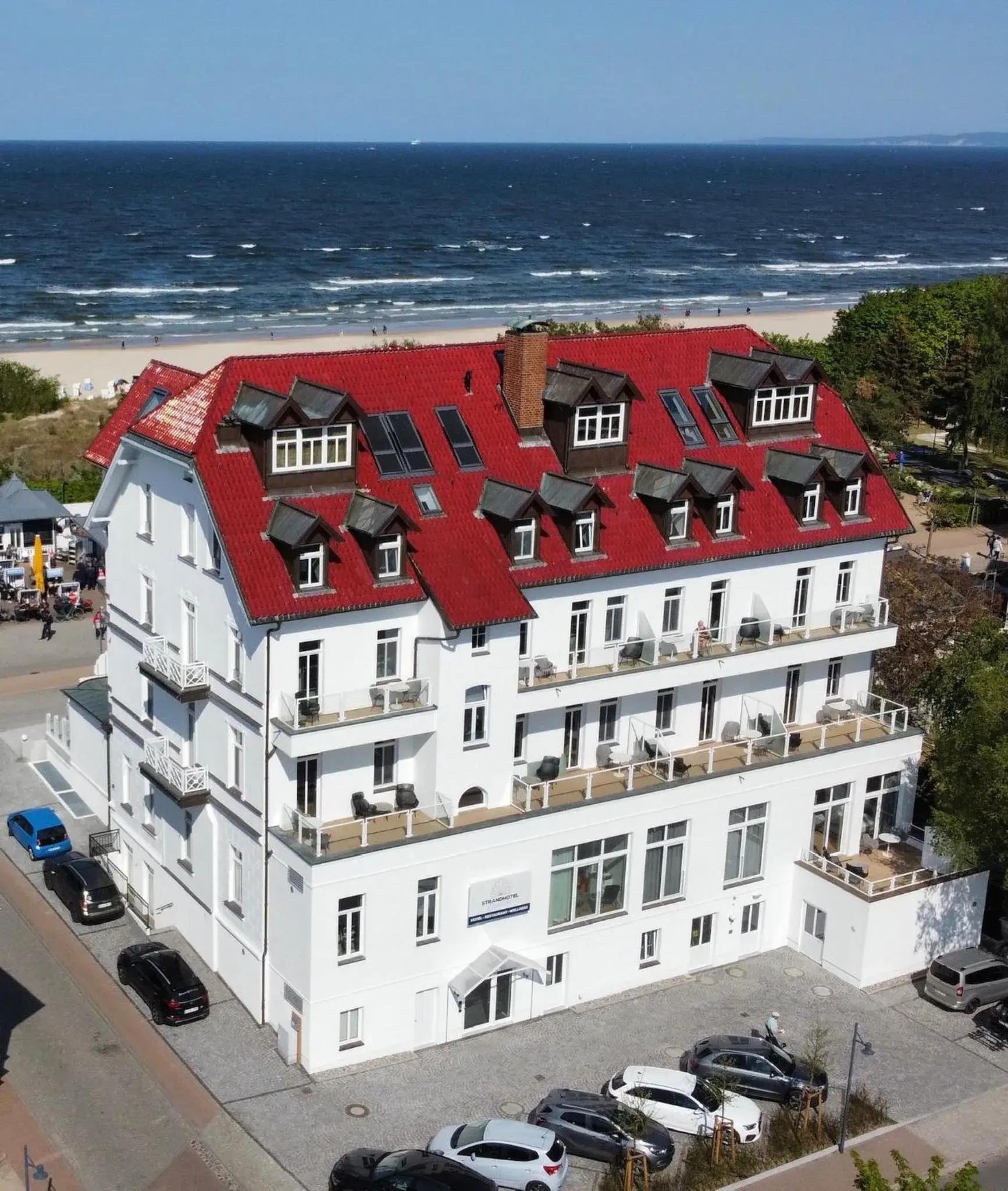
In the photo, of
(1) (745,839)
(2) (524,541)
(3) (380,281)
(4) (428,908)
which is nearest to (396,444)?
(2) (524,541)

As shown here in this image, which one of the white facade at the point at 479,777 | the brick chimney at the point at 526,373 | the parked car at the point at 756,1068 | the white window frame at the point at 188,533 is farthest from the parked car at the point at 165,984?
the brick chimney at the point at 526,373

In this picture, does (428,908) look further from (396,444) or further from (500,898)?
(396,444)

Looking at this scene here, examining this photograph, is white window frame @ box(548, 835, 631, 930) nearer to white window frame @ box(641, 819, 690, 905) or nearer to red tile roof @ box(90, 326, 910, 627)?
white window frame @ box(641, 819, 690, 905)

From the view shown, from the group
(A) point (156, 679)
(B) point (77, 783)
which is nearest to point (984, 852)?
(A) point (156, 679)

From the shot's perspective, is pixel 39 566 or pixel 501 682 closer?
pixel 501 682

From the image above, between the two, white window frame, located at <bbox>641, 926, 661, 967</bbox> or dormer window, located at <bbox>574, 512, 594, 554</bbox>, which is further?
white window frame, located at <bbox>641, 926, 661, 967</bbox>

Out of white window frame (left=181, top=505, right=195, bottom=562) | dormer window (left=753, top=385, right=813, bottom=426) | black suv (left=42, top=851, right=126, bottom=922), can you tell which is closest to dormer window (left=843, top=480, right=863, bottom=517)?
dormer window (left=753, top=385, right=813, bottom=426)
